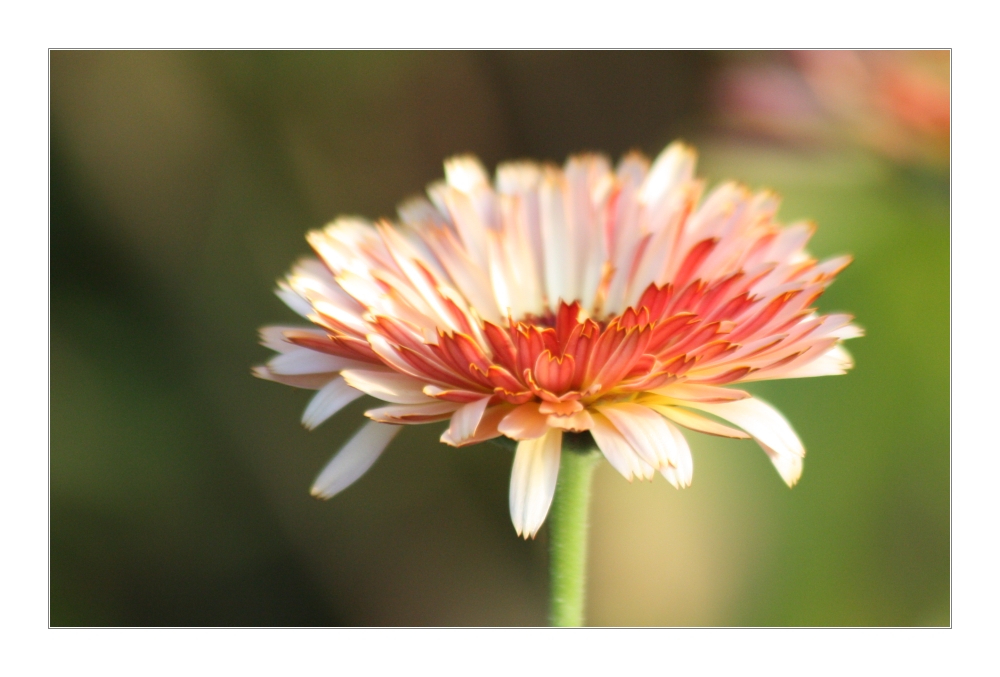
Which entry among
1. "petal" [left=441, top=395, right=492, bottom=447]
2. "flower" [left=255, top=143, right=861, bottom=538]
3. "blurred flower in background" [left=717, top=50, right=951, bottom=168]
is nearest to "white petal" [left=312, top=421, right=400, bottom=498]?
"flower" [left=255, top=143, right=861, bottom=538]

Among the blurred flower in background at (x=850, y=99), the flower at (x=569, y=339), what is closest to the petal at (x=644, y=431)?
the flower at (x=569, y=339)

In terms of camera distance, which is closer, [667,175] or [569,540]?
[569,540]

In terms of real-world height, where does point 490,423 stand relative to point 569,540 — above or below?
above

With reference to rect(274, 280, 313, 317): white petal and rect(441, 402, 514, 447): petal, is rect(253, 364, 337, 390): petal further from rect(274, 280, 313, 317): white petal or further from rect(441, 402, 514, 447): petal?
rect(441, 402, 514, 447): petal

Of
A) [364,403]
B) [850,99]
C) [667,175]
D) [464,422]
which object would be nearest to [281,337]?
[464,422]

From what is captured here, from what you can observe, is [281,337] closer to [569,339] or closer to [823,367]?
[569,339]

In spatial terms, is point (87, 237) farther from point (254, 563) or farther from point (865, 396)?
point (865, 396)

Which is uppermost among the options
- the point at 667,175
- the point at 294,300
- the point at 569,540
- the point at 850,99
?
the point at 850,99
